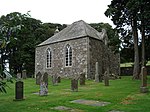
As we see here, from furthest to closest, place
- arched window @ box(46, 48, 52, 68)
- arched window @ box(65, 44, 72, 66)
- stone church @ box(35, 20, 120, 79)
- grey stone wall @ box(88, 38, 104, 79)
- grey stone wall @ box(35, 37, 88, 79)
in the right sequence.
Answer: arched window @ box(46, 48, 52, 68), arched window @ box(65, 44, 72, 66), grey stone wall @ box(35, 37, 88, 79), stone church @ box(35, 20, 120, 79), grey stone wall @ box(88, 38, 104, 79)

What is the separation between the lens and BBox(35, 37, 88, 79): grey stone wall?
2841 cm

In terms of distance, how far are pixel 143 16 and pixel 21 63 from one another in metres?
31.4

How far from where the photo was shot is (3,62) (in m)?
5.61

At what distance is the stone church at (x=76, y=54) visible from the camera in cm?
2827

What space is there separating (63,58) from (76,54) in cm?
274

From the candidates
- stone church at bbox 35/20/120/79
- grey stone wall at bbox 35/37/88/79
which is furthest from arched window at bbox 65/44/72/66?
grey stone wall at bbox 35/37/88/79

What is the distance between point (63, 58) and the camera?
1229 inches

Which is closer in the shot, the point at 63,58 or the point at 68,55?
the point at 68,55

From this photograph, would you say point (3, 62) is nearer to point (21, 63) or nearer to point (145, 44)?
point (145, 44)

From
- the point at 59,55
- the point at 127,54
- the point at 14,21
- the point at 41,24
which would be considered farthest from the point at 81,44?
the point at 41,24

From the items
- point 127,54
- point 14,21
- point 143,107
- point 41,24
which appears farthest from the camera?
point 41,24

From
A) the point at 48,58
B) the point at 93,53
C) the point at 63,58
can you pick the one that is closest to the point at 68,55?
the point at 63,58

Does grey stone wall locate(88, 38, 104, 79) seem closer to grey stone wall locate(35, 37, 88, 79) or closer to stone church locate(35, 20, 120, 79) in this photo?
stone church locate(35, 20, 120, 79)

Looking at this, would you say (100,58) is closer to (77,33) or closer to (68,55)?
(68,55)
